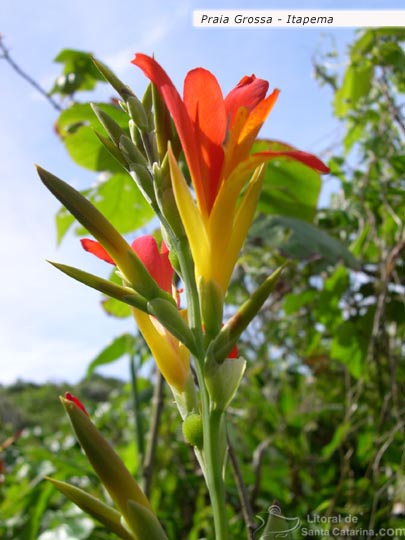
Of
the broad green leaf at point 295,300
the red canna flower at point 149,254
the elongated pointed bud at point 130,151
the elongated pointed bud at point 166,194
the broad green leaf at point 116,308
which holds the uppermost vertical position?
the broad green leaf at point 295,300

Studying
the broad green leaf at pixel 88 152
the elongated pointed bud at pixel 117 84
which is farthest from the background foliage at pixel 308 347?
the elongated pointed bud at pixel 117 84

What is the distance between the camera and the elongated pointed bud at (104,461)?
1.13 ft

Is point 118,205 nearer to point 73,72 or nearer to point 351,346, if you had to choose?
point 73,72

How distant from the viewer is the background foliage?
106 cm

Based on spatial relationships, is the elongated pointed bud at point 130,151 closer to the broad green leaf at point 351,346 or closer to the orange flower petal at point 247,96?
the orange flower petal at point 247,96

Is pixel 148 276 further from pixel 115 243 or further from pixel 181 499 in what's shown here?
pixel 181 499

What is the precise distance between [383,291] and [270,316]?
0.61 metres

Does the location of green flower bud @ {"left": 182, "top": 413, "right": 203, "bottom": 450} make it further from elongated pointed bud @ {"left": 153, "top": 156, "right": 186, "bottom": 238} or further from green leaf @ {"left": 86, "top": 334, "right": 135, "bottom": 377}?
green leaf @ {"left": 86, "top": 334, "right": 135, "bottom": 377}

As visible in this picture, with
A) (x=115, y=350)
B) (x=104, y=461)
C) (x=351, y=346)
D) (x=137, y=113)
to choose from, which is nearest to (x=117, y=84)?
(x=137, y=113)

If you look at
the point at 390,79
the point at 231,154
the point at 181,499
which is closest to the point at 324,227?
the point at 390,79

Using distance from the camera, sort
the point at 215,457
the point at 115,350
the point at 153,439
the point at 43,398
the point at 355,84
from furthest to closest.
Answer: the point at 43,398 < the point at 355,84 < the point at 115,350 < the point at 153,439 < the point at 215,457

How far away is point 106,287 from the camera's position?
1.20 feet

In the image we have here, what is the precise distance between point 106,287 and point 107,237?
0.04 meters

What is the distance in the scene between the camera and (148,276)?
37cm
